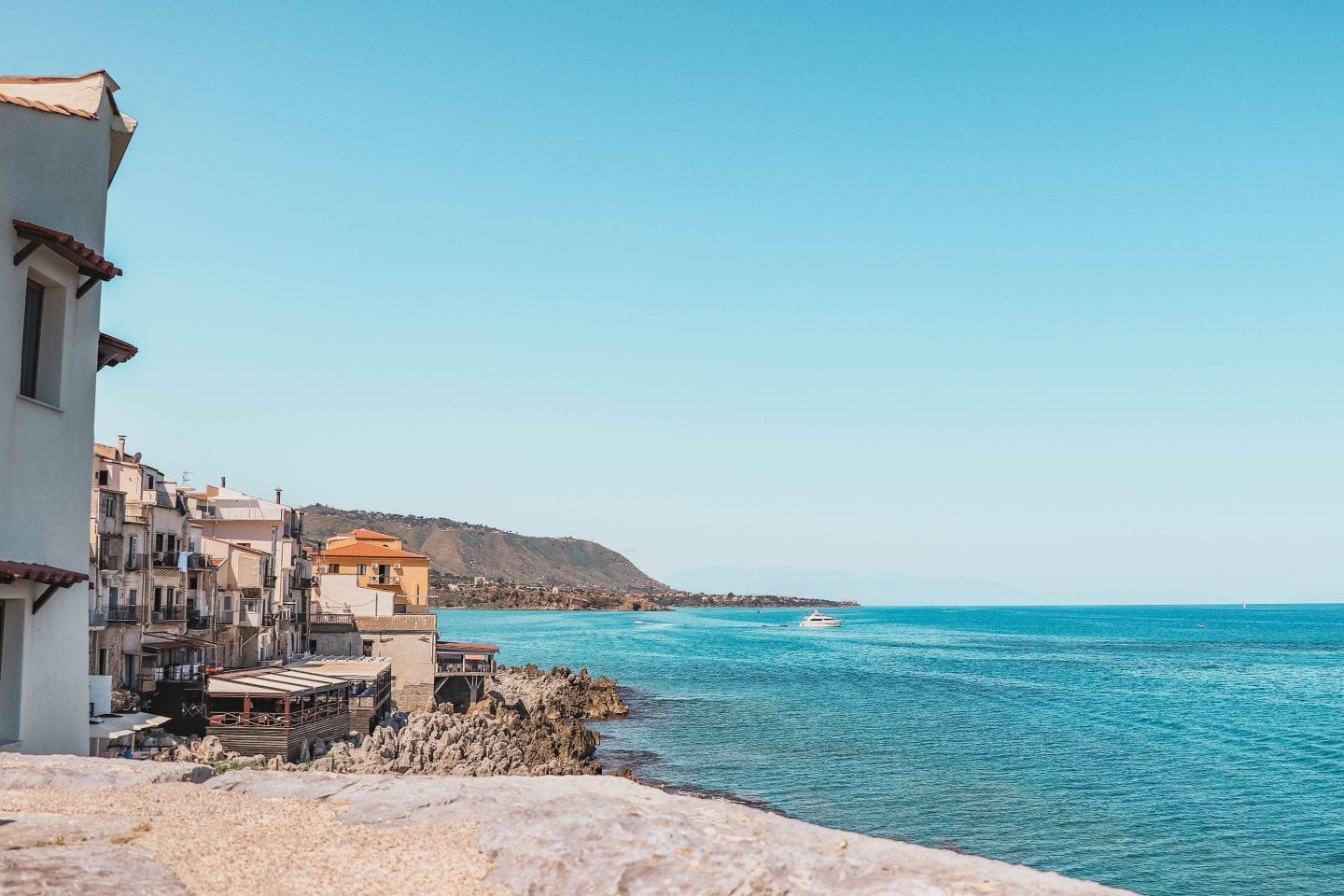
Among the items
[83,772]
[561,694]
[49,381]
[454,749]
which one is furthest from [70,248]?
[561,694]

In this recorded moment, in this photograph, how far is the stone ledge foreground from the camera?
934 centimetres

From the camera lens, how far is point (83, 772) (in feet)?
42.7

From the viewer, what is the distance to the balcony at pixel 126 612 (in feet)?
131

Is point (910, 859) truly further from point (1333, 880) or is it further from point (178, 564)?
point (178, 564)

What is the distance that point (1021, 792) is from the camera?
4231 centimetres

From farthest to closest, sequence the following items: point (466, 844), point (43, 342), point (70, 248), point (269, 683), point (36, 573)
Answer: point (269, 683) < point (43, 342) < point (70, 248) < point (36, 573) < point (466, 844)

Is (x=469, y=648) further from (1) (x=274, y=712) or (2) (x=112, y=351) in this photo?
(2) (x=112, y=351)

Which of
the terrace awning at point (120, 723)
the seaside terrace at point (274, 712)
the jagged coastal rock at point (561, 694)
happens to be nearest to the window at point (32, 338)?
the terrace awning at point (120, 723)

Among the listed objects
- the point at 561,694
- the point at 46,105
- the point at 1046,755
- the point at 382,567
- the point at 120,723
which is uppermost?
the point at 46,105

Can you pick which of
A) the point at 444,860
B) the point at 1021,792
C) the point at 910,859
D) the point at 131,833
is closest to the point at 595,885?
the point at 444,860

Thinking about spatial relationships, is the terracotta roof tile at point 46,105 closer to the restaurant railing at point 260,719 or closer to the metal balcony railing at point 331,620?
the restaurant railing at point 260,719

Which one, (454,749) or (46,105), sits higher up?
(46,105)

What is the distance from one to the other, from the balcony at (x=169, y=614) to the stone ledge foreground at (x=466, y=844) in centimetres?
3451

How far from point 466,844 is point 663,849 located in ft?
7.25
